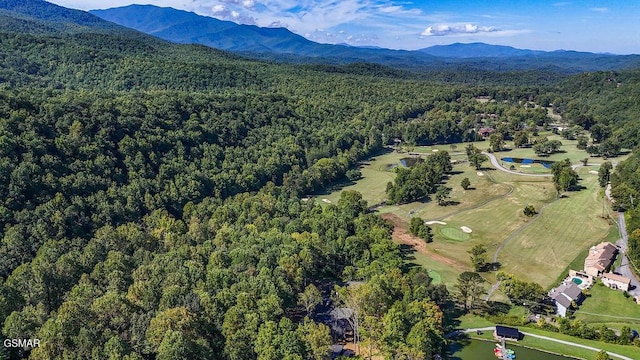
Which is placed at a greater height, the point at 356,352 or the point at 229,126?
the point at 229,126

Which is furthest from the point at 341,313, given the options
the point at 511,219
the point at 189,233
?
the point at 511,219

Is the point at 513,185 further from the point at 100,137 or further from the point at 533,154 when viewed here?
the point at 100,137

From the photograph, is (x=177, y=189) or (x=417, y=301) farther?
(x=177, y=189)

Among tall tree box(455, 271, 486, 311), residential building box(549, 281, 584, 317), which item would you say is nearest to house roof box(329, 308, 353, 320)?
tall tree box(455, 271, 486, 311)

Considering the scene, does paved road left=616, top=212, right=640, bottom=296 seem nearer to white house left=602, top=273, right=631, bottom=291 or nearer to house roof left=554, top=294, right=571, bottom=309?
white house left=602, top=273, right=631, bottom=291

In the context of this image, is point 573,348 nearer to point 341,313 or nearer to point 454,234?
point 341,313

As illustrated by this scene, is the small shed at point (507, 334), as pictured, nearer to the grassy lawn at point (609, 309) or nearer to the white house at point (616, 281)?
the grassy lawn at point (609, 309)

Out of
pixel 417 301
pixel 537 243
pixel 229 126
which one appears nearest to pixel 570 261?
pixel 537 243
